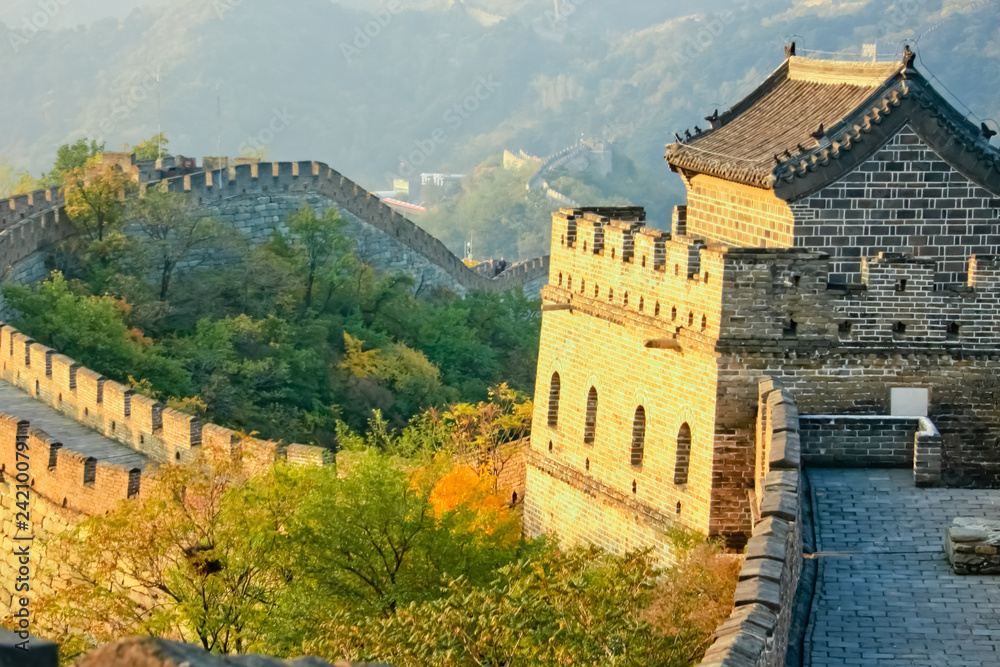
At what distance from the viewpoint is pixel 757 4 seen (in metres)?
173

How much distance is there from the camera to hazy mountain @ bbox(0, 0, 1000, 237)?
137625 millimetres

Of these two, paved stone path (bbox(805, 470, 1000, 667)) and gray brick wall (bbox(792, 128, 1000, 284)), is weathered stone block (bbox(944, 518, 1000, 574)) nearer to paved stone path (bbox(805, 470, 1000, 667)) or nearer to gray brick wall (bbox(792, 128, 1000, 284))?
paved stone path (bbox(805, 470, 1000, 667))

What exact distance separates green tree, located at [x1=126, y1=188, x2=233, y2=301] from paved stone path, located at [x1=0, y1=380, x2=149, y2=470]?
43.5 ft

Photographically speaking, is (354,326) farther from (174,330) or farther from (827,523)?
(827,523)

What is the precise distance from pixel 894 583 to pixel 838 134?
6.51 meters

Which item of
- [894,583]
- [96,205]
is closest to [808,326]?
[894,583]

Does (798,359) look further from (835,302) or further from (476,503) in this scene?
(476,503)

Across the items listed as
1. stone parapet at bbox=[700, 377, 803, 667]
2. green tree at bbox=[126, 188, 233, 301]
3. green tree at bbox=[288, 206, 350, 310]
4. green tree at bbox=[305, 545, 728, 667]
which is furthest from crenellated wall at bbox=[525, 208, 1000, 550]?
Result: green tree at bbox=[288, 206, 350, 310]

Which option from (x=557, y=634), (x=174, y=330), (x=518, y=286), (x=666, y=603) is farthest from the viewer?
(x=518, y=286)

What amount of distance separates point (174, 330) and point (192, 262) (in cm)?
366

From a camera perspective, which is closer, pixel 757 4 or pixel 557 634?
pixel 557 634

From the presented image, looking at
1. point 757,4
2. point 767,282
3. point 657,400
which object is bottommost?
point 657,400

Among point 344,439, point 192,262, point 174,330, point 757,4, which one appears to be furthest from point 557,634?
point 757,4

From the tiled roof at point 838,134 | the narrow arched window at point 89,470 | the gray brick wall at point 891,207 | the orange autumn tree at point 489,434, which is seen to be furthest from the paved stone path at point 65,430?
the gray brick wall at point 891,207
